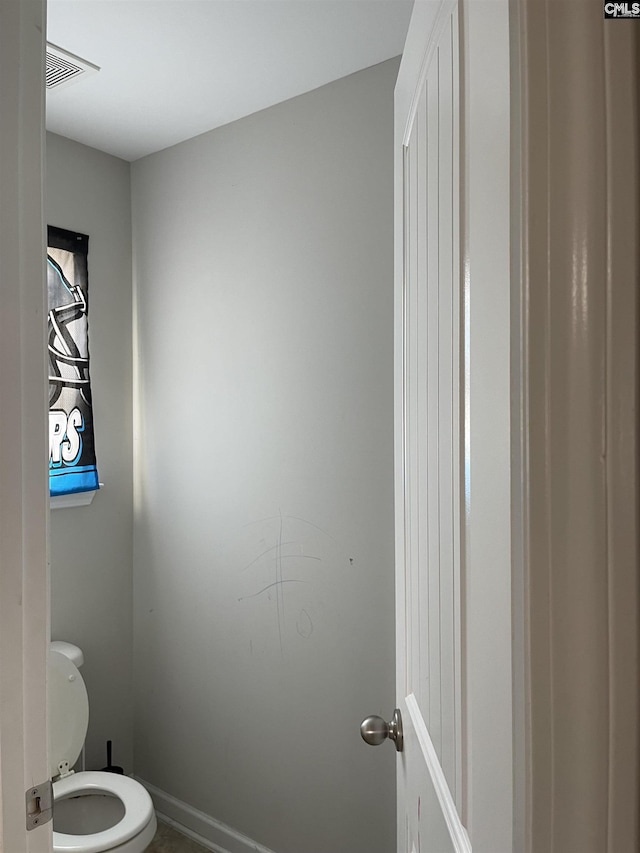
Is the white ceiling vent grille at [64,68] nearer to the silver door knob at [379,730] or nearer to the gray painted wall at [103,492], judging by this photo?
the gray painted wall at [103,492]

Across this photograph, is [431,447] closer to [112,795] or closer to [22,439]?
[22,439]

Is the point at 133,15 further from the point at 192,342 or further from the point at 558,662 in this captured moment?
the point at 558,662

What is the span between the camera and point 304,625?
2000mm

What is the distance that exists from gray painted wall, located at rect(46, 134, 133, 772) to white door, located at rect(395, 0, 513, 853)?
66.2 inches

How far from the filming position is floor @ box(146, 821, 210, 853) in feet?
7.27

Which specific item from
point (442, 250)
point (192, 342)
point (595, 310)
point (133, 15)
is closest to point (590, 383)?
point (595, 310)

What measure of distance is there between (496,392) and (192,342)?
1.96 metres

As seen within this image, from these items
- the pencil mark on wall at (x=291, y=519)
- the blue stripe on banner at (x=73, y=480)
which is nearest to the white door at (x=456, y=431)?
the pencil mark on wall at (x=291, y=519)

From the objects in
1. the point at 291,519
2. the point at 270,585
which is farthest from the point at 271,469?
the point at 270,585

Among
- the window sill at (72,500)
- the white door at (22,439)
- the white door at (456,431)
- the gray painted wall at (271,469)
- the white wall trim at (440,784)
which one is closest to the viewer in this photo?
the white door at (456,431)

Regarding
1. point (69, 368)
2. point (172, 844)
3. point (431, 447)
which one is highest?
point (69, 368)

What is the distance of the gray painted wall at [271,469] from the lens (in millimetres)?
1833

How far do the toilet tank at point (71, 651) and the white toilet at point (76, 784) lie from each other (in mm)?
43

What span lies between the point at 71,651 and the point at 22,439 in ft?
5.36
